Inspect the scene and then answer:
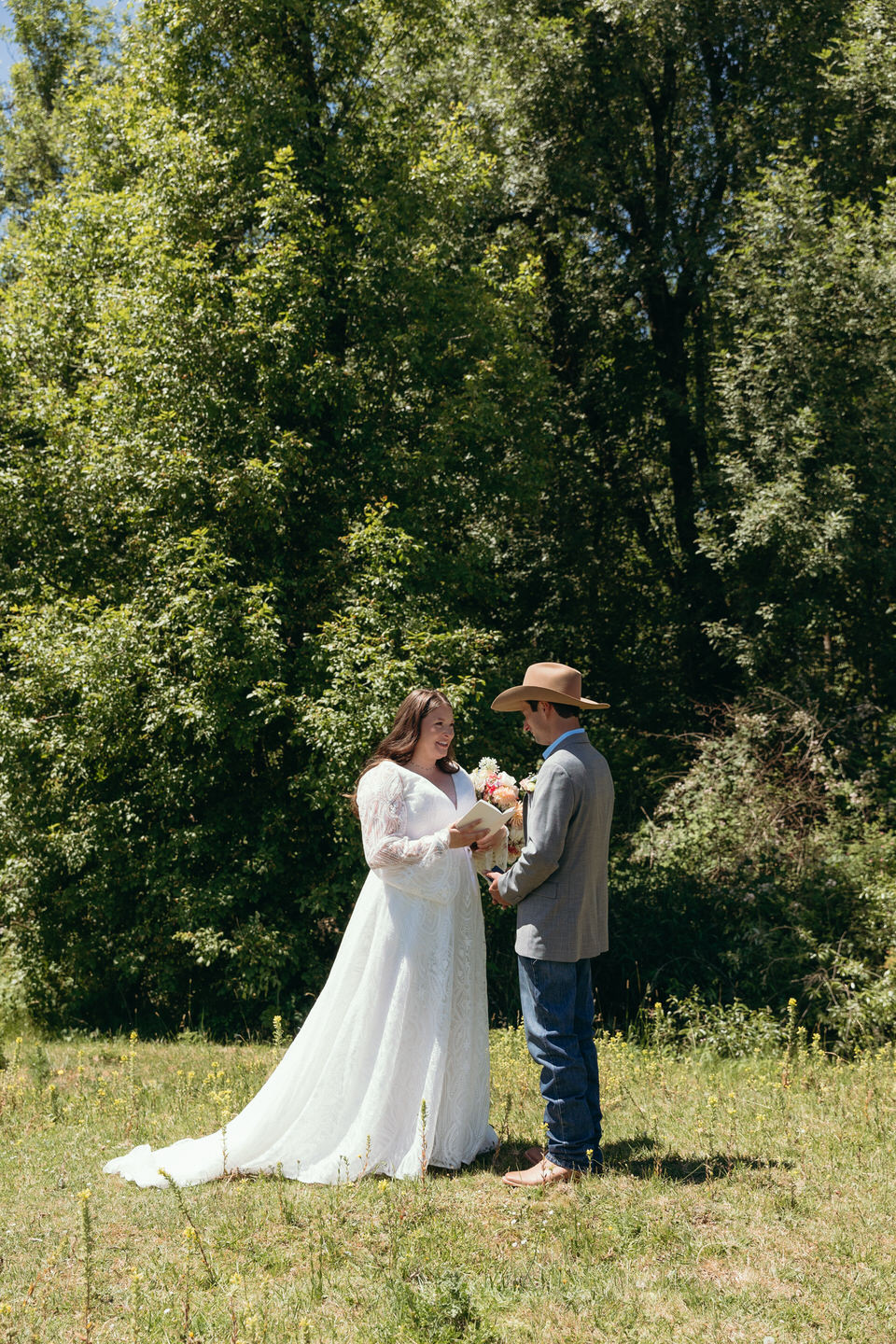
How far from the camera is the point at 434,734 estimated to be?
5.32 m

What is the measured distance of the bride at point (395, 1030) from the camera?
16.7 feet

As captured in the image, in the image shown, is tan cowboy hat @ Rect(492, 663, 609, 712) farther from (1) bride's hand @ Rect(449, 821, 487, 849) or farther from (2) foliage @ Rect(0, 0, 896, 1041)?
(2) foliage @ Rect(0, 0, 896, 1041)

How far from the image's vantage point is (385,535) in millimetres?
10695

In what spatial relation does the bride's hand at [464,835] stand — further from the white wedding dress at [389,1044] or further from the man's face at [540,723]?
the man's face at [540,723]

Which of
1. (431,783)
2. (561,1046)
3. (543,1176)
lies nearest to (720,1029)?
(543,1176)

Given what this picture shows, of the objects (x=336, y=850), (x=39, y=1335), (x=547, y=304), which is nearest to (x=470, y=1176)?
(x=39, y=1335)

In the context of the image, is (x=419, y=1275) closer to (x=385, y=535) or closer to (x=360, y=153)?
(x=385, y=535)

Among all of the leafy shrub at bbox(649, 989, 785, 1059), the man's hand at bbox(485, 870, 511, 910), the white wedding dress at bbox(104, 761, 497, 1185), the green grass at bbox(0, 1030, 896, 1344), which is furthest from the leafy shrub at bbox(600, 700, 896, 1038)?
the man's hand at bbox(485, 870, 511, 910)

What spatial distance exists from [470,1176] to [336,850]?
617 cm

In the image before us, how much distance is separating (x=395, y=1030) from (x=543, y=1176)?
0.89m

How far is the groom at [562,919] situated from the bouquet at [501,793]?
45cm

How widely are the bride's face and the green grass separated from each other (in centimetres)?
188

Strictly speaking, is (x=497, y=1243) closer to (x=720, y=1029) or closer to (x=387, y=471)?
→ (x=720, y=1029)

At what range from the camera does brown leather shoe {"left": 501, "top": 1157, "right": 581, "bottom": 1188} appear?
191 inches
